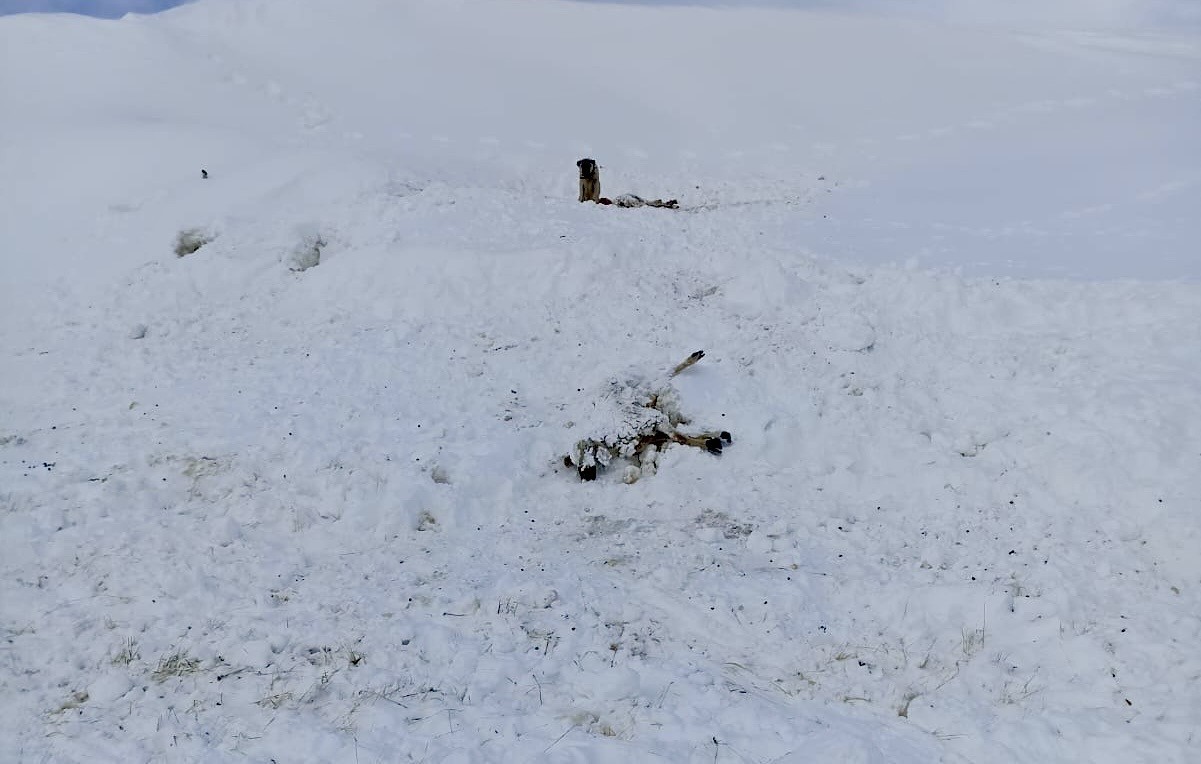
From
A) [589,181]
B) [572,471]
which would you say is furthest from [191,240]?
[572,471]

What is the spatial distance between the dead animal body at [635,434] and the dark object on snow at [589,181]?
989 cm

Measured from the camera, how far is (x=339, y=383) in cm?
1222

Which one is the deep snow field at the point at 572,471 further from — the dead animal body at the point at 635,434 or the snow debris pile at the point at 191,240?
the snow debris pile at the point at 191,240

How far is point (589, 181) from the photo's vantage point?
2061cm

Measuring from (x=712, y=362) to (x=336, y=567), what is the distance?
20.4 feet

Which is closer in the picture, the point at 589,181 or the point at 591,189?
the point at 589,181

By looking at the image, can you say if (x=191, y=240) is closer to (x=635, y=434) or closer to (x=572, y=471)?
(x=572, y=471)

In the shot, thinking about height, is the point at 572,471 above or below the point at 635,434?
below

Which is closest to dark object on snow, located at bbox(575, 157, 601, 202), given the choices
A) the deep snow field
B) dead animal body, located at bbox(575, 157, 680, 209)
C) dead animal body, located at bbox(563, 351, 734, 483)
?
dead animal body, located at bbox(575, 157, 680, 209)

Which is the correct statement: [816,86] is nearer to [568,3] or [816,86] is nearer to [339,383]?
[568,3]

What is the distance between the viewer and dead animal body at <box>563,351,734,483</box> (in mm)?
10906

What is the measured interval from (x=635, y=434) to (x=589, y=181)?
36.4 feet

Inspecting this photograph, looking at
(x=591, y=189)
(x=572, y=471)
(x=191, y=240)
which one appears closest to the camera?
(x=572, y=471)

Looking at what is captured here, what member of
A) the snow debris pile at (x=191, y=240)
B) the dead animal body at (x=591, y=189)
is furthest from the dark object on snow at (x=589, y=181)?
the snow debris pile at (x=191, y=240)
